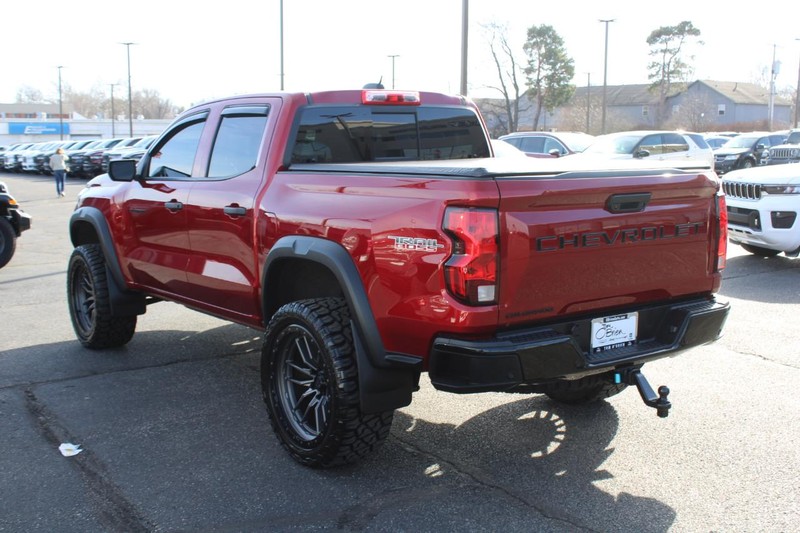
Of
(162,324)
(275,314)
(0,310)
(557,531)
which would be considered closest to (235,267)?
(275,314)

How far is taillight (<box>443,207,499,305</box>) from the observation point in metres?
3.28

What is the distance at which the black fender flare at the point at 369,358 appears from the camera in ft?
12.0

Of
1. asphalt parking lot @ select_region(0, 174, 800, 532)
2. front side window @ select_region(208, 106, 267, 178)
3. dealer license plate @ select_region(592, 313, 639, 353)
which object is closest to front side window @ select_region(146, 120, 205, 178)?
front side window @ select_region(208, 106, 267, 178)

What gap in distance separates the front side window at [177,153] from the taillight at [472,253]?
2668mm

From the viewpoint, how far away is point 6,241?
35.8 feet

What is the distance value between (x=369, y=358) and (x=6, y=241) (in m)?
8.99

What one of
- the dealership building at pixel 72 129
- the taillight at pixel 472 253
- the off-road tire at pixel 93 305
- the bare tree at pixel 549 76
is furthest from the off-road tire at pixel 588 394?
the dealership building at pixel 72 129

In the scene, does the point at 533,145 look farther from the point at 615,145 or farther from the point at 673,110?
the point at 673,110

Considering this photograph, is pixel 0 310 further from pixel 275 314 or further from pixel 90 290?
pixel 275 314

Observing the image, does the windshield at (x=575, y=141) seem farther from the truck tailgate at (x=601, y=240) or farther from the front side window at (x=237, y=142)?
the truck tailgate at (x=601, y=240)

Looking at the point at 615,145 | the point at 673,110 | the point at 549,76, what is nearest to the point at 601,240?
the point at 615,145

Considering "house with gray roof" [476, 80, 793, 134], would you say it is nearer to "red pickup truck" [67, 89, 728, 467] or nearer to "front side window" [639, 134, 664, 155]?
"front side window" [639, 134, 664, 155]

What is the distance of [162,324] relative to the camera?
24.4ft

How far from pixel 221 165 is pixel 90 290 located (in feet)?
7.14
